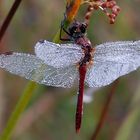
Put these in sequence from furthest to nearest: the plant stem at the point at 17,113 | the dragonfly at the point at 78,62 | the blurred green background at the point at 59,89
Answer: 1. the blurred green background at the point at 59,89
2. the dragonfly at the point at 78,62
3. the plant stem at the point at 17,113

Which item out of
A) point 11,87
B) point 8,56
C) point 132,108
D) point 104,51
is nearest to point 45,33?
point 11,87

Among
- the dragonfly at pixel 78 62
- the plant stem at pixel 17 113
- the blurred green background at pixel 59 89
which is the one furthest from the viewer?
the blurred green background at pixel 59 89

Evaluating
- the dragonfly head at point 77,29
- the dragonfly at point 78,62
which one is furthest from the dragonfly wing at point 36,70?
the dragonfly head at point 77,29

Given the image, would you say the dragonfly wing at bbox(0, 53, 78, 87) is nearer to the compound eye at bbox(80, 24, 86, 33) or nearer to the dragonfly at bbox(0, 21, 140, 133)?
the dragonfly at bbox(0, 21, 140, 133)

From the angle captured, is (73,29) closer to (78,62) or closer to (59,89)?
(78,62)

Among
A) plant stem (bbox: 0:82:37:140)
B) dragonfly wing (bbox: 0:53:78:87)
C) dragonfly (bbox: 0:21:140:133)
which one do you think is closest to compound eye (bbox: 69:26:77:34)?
dragonfly (bbox: 0:21:140:133)

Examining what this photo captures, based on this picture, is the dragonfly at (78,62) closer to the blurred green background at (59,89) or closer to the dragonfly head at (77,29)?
the dragonfly head at (77,29)

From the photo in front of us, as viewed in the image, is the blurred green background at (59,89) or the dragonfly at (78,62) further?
the blurred green background at (59,89)
